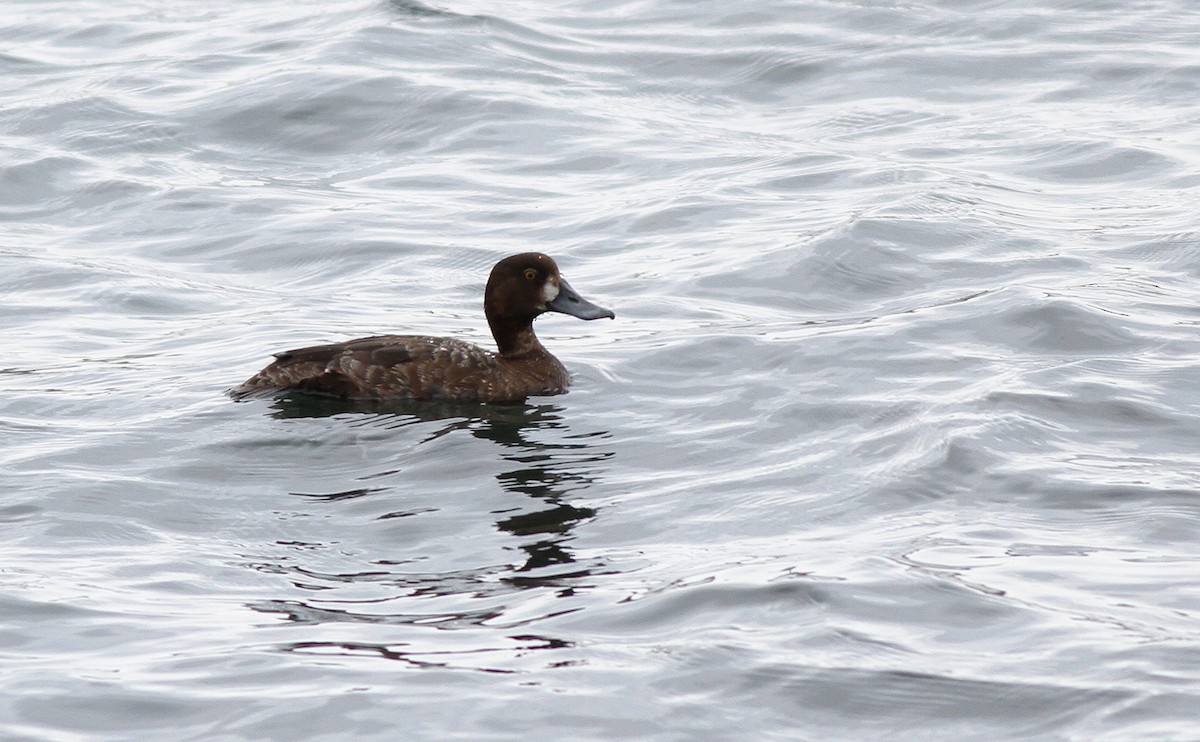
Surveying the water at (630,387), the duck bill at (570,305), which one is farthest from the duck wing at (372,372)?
the duck bill at (570,305)

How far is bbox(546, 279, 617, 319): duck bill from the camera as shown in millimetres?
10062

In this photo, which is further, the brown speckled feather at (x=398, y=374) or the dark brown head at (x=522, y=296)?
the dark brown head at (x=522, y=296)

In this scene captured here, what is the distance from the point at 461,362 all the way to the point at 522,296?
606mm

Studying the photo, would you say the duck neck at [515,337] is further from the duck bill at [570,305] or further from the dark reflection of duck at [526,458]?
the dark reflection of duck at [526,458]

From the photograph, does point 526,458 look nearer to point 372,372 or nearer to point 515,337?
point 372,372

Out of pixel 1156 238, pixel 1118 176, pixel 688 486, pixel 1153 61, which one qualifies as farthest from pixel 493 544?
pixel 1153 61

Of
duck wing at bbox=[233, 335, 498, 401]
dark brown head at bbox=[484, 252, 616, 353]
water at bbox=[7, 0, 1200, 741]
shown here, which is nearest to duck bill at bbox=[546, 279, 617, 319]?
dark brown head at bbox=[484, 252, 616, 353]

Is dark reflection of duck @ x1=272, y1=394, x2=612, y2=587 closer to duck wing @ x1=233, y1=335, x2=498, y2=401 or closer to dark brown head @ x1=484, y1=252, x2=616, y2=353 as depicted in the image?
duck wing @ x1=233, y1=335, x2=498, y2=401

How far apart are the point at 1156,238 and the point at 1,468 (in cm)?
760

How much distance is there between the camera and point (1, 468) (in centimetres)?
848

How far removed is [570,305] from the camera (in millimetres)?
10094

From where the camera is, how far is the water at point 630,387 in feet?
20.0

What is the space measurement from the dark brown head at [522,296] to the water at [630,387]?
51cm

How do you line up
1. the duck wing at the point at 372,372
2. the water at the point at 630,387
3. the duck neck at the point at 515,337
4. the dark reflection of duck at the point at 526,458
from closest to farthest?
the water at the point at 630,387, the dark reflection of duck at the point at 526,458, the duck wing at the point at 372,372, the duck neck at the point at 515,337
